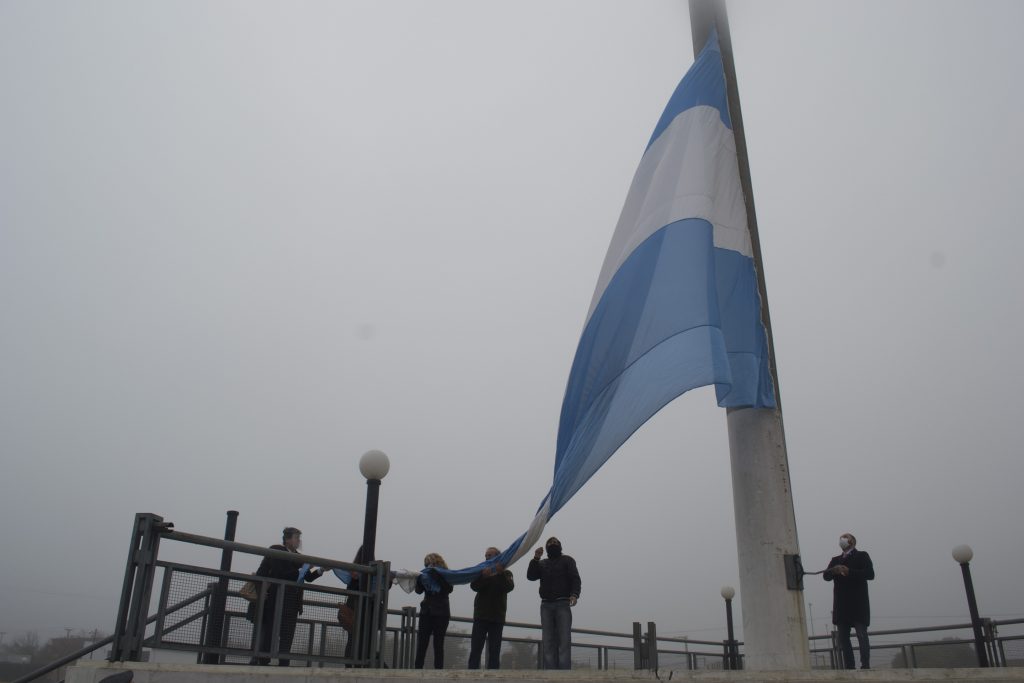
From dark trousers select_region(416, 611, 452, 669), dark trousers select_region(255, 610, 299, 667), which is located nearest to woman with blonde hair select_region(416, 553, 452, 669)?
dark trousers select_region(416, 611, 452, 669)

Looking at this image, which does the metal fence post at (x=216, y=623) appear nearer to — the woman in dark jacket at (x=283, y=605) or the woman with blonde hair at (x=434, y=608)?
the woman in dark jacket at (x=283, y=605)

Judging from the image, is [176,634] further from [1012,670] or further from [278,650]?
[1012,670]

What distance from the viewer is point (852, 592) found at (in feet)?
33.0

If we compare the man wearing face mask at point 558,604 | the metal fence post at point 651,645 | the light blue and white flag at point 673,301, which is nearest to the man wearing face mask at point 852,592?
the man wearing face mask at point 558,604

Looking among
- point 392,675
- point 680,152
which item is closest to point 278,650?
point 392,675

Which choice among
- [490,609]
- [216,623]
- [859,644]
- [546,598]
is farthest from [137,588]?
[859,644]

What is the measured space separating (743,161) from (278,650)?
647cm

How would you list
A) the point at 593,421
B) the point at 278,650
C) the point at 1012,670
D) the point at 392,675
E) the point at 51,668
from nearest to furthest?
1. the point at 1012,670
2. the point at 392,675
3. the point at 593,421
4. the point at 278,650
5. the point at 51,668

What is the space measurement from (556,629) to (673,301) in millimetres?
4826

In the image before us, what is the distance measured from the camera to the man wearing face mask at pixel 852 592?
9.95 meters

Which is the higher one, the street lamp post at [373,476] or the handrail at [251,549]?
the street lamp post at [373,476]

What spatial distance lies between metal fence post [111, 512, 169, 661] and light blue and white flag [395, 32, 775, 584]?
3.37m

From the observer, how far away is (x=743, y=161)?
25.9 feet

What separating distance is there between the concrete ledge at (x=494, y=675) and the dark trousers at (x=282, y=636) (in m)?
1.24
